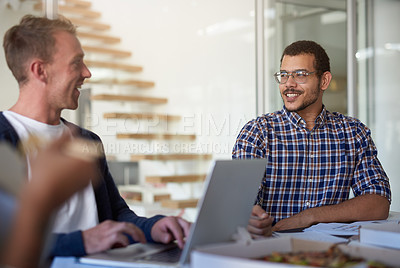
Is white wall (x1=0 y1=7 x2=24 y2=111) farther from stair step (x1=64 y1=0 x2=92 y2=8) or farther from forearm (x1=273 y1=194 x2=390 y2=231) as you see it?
forearm (x1=273 y1=194 x2=390 y2=231)

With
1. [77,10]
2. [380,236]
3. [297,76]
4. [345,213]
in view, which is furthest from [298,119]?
[77,10]

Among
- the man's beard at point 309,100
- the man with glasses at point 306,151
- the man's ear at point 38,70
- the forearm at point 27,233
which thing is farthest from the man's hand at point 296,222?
the forearm at point 27,233

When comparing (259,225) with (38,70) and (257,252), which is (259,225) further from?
(38,70)

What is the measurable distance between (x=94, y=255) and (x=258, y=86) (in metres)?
3.26

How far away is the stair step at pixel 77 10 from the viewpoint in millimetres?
3391

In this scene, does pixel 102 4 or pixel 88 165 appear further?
pixel 102 4

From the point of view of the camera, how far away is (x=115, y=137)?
369cm

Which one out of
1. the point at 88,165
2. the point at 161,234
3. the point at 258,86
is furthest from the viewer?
the point at 258,86

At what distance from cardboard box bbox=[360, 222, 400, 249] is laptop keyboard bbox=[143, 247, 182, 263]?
52 centimetres

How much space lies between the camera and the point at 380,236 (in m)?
1.45

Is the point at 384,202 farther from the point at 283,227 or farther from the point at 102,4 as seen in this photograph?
the point at 102,4

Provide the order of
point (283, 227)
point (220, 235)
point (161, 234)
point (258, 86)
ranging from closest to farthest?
point (220, 235) → point (161, 234) → point (283, 227) → point (258, 86)

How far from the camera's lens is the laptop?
1.19m

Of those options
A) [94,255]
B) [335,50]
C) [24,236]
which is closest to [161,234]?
[94,255]
